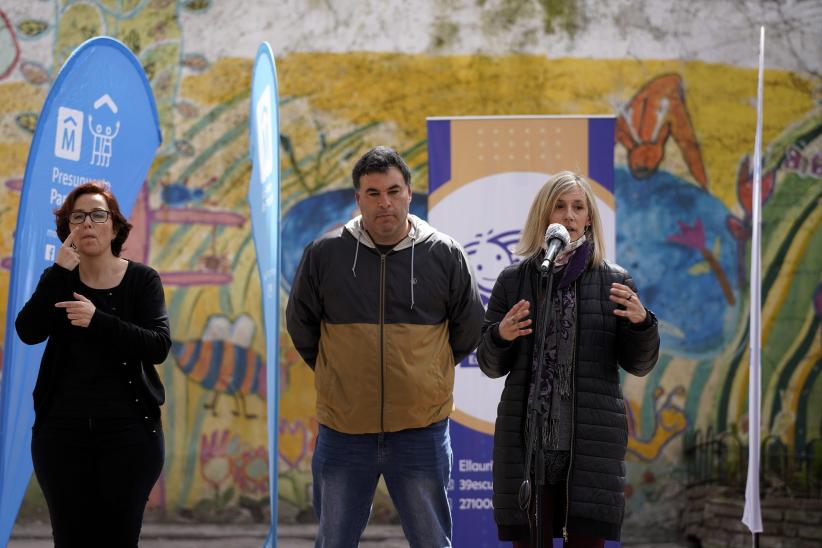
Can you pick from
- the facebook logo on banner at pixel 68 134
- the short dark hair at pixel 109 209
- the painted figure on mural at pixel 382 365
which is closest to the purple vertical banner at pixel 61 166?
the facebook logo on banner at pixel 68 134

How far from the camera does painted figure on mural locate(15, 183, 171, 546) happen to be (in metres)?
3.54

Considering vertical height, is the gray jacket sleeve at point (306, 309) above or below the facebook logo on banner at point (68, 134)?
below

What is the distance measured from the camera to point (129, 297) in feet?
12.3

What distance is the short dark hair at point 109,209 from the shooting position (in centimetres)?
376

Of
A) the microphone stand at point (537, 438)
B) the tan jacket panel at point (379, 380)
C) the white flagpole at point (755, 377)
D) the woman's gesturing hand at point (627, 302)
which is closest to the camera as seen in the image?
the microphone stand at point (537, 438)

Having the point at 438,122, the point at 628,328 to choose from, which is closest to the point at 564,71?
the point at 438,122

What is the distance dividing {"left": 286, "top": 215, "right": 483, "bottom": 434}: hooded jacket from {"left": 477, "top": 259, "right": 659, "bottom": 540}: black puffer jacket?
26 centimetres

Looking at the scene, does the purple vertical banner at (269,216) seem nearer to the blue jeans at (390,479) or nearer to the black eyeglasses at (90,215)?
the blue jeans at (390,479)

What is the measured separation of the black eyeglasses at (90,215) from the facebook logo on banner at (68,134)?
2.12 feet

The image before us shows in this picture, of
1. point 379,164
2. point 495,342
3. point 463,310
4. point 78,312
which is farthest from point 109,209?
point 495,342

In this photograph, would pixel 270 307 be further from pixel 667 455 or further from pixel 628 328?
pixel 667 455

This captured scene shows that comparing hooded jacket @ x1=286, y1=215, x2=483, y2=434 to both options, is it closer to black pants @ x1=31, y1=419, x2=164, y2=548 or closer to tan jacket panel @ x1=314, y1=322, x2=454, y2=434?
tan jacket panel @ x1=314, y1=322, x2=454, y2=434

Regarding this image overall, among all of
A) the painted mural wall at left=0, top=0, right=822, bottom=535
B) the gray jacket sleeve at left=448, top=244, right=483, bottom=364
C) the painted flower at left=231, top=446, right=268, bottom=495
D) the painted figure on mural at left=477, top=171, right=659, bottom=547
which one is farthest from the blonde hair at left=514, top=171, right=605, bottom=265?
the painted flower at left=231, top=446, right=268, bottom=495

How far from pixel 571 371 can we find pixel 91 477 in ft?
5.17
